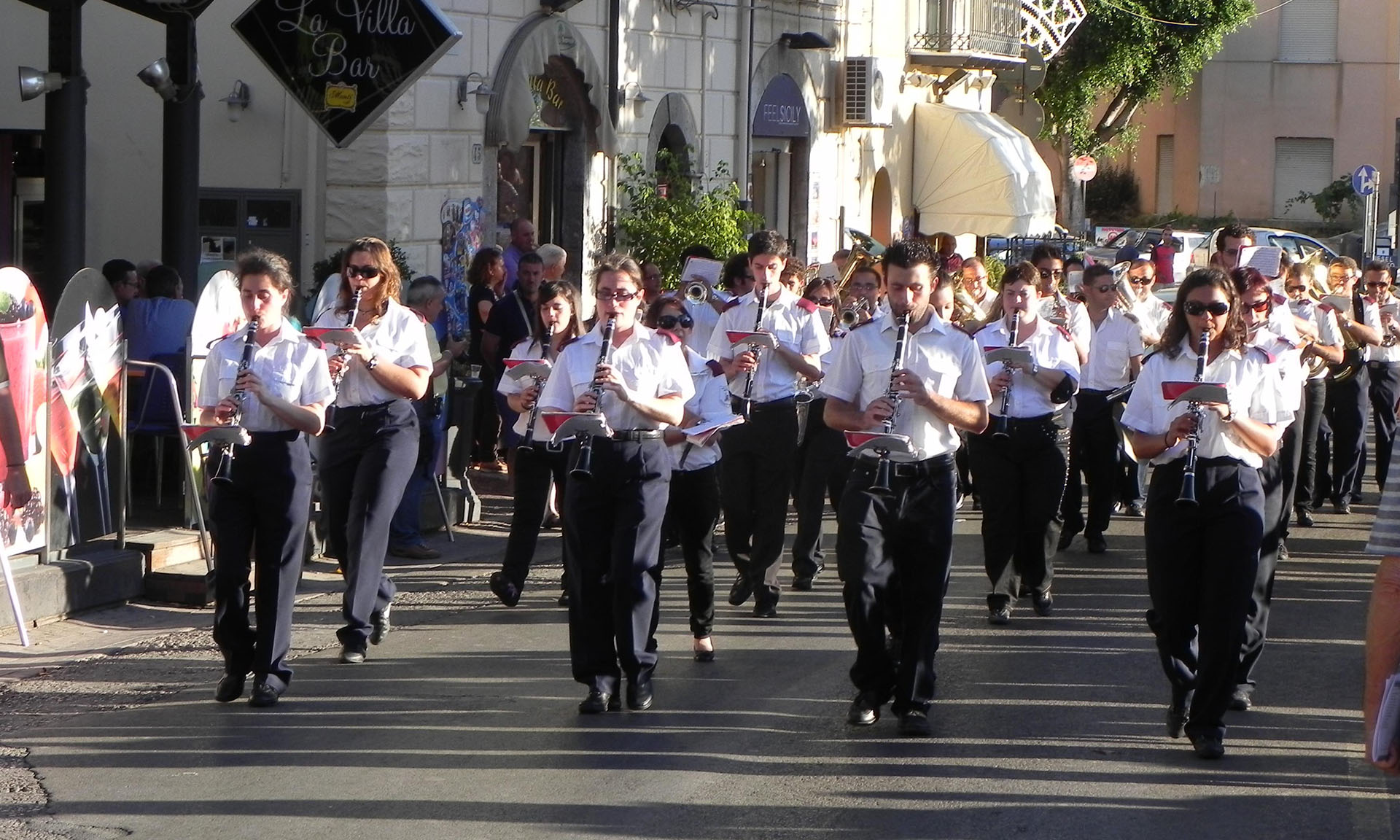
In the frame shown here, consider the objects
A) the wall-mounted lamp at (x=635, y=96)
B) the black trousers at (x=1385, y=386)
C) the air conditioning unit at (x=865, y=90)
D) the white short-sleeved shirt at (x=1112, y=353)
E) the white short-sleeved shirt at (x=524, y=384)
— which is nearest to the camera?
the white short-sleeved shirt at (x=524, y=384)

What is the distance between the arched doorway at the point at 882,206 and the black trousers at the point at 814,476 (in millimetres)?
19129

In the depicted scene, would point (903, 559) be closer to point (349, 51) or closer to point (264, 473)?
point (264, 473)

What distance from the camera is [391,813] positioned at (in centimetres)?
627

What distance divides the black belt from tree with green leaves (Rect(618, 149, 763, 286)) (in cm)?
1079

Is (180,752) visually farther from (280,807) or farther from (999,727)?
(999,727)

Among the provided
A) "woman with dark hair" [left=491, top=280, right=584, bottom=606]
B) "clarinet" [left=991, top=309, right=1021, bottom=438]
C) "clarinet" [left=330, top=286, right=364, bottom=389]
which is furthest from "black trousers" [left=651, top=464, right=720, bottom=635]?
"clarinet" [left=991, top=309, right=1021, bottom=438]

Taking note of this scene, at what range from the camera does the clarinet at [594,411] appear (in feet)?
24.4

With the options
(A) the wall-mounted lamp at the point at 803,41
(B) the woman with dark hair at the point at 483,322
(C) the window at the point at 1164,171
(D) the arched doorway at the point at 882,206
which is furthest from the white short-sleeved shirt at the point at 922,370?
(C) the window at the point at 1164,171

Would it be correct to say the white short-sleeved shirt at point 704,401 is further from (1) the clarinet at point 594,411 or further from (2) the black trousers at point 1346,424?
(2) the black trousers at point 1346,424

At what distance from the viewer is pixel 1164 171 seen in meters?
52.0

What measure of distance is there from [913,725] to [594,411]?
5.91ft

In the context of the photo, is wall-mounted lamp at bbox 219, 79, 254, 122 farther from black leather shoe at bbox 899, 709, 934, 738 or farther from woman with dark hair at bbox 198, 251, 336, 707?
black leather shoe at bbox 899, 709, 934, 738

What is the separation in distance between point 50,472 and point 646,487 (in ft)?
11.7

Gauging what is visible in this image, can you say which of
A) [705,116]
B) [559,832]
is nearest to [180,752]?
[559,832]
